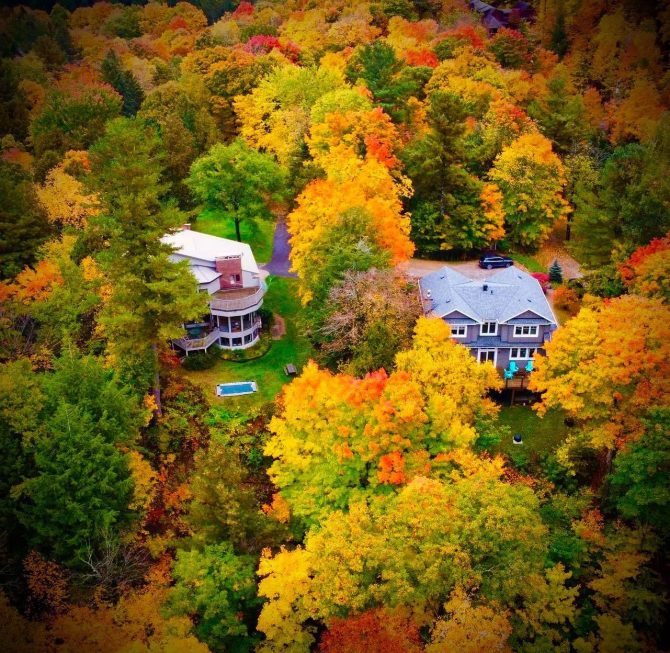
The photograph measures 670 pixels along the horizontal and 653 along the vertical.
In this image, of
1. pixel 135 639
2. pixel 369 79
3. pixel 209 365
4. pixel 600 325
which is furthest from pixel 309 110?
pixel 135 639

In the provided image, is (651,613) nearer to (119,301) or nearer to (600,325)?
(600,325)

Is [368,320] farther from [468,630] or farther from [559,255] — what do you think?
[559,255]

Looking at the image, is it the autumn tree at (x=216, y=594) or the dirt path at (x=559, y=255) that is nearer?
the autumn tree at (x=216, y=594)

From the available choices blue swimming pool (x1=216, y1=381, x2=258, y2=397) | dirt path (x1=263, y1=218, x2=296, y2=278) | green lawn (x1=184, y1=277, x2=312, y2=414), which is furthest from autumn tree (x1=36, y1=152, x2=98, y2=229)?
blue swimming pool (x1=216, y1=381, x2=258, y2=397)

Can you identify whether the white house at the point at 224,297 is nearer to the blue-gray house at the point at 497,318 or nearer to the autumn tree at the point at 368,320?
the autumn tree at the point at 368,320

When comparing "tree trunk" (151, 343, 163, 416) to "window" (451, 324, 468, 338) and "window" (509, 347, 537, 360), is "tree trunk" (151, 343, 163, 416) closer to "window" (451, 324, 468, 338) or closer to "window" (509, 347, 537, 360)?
"window" (451, 324, 468, 338)

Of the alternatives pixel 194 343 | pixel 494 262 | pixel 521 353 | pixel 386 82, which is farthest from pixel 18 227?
pixel 386 82

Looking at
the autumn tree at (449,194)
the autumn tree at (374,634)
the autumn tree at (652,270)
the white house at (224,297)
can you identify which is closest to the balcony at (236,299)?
the white house at (224,297)
